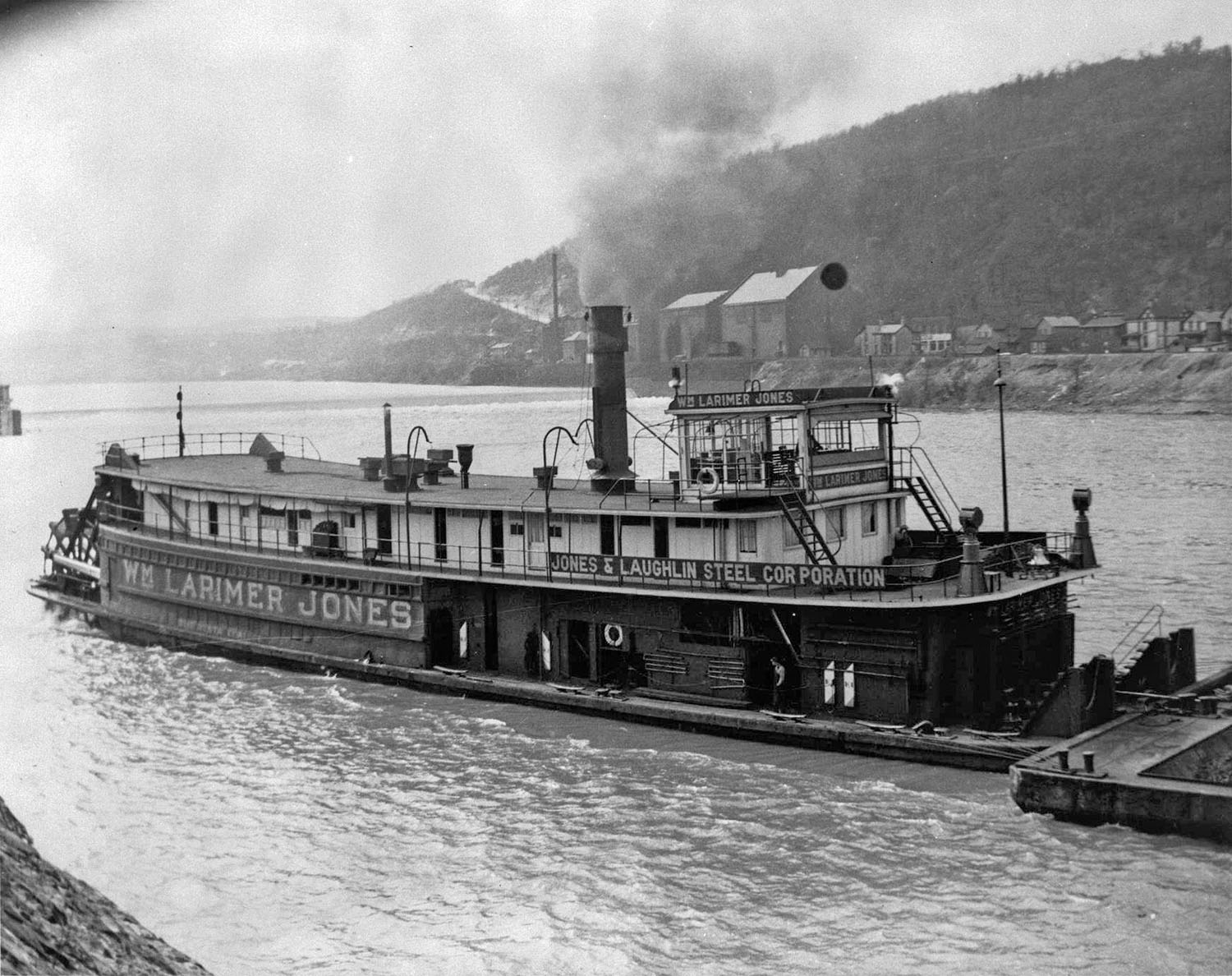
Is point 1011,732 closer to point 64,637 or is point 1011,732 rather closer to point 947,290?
point 64,637

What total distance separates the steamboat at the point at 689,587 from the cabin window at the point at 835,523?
0.05 metres

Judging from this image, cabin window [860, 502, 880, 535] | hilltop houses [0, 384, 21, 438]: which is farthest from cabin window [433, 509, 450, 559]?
hilltop houses [0, 384, 21, 438]

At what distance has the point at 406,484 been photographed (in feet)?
91.2

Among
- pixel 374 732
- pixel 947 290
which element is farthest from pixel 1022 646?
pixel 947 290

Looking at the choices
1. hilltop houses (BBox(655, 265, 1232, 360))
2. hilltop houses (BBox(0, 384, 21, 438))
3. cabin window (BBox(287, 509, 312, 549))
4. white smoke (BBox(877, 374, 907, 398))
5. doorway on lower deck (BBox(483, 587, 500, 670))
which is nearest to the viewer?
doorway on lower deck (BBox(483, 587, 500, 670))

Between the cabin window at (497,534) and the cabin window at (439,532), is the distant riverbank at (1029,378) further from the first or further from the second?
the cabin window at (497,534)

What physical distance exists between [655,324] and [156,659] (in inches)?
1556

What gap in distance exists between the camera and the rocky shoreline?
7.27 m

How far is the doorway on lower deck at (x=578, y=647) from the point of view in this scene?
24.7m

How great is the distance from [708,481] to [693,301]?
41.3 m

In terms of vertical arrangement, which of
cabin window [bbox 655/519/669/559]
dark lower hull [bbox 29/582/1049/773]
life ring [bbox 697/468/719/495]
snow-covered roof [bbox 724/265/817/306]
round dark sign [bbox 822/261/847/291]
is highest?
snow-covered roof [bbox 724/265/817/306]

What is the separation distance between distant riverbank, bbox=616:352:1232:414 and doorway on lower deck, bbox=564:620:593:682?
38934 mm

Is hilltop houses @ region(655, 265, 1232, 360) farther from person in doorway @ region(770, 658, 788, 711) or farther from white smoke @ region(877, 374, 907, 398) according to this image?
person in doorway @ region(770, 658, 788, 711)

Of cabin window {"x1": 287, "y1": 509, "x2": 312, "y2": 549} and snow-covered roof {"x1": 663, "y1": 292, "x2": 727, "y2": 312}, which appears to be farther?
snow-covered roof {"x1": 663, "y1": 292, "x2": 727, "y2": 312}
